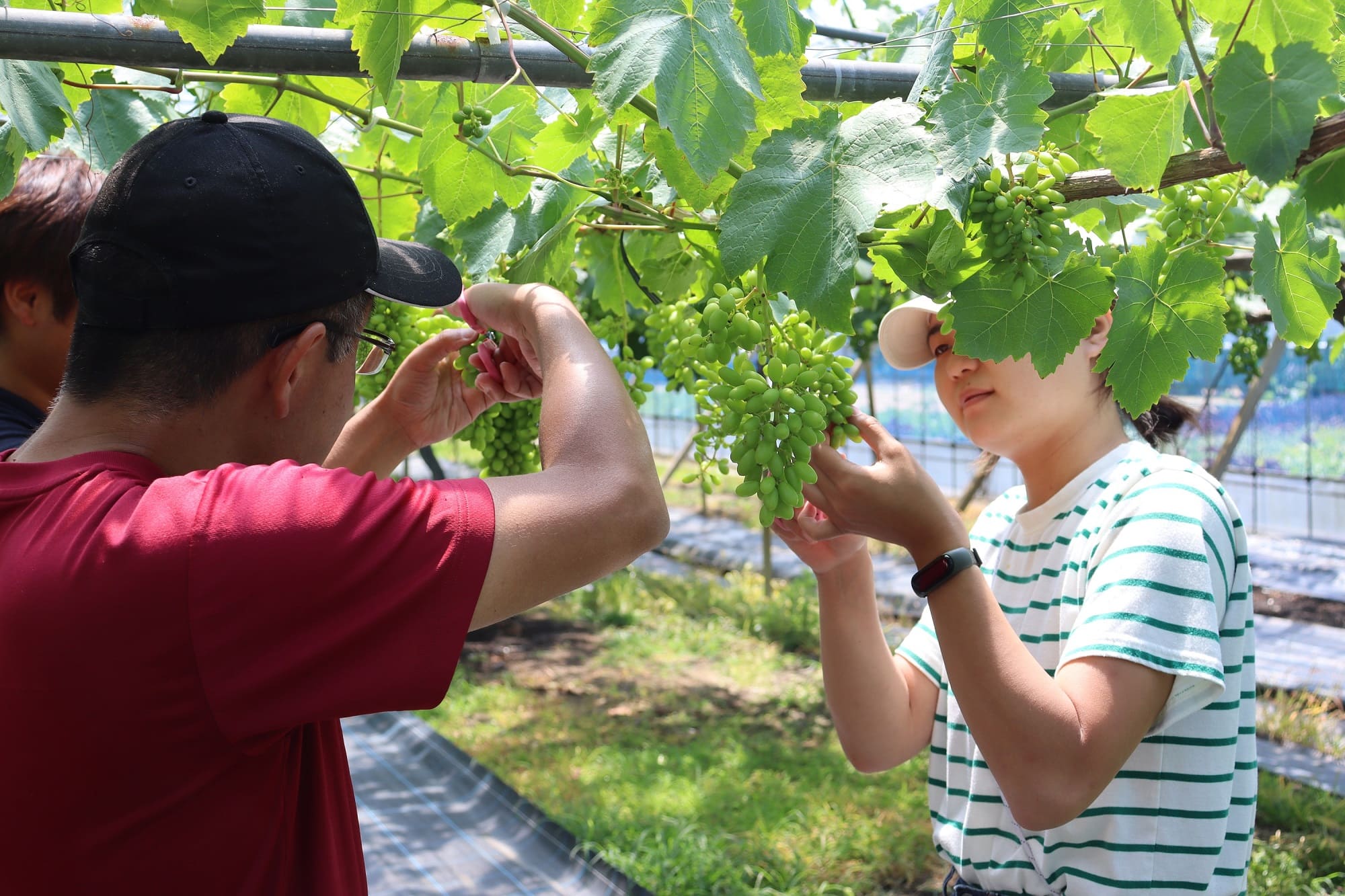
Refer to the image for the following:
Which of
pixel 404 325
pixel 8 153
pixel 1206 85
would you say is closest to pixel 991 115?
pixel 1206 85

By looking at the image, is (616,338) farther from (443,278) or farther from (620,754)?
(620,754)

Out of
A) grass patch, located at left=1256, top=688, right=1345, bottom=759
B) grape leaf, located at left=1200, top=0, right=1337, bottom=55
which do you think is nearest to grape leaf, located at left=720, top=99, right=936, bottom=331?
grape leaf, located at left=1200, top=0, right=1337, bottom=55

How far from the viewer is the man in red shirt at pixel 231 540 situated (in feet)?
3.15

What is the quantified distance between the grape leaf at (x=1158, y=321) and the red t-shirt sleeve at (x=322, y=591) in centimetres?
75

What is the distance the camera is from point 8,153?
1.60m

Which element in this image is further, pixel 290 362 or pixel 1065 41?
pixel 1065 41

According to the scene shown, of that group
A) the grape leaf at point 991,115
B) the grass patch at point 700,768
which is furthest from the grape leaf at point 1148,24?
the grass patch at point 700,768

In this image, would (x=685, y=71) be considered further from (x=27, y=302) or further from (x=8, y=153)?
(x=27, y=302)

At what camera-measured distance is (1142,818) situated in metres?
1.42

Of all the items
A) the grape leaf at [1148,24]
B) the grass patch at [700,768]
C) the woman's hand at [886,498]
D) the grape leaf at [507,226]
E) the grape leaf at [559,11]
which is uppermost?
the grape leaf at [559,11]

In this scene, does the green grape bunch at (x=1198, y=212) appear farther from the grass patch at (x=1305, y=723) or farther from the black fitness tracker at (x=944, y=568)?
the grass patch at (x=1305, y=723)

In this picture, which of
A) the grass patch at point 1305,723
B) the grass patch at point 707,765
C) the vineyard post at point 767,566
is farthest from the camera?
the vineyard post at point 767,566

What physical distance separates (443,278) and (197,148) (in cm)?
33

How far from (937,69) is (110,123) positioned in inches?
55.2
